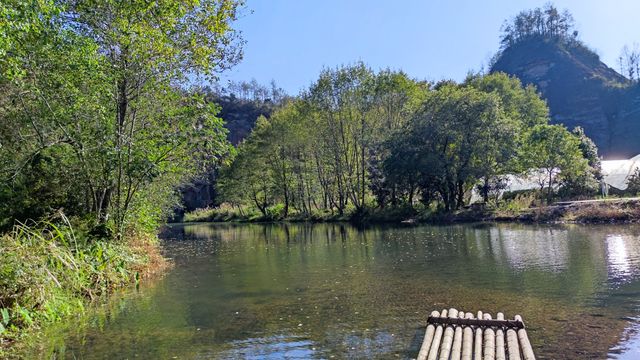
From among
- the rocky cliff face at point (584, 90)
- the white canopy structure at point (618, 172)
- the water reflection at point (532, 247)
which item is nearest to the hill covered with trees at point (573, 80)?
the rocky cliff face at point (584, 90)

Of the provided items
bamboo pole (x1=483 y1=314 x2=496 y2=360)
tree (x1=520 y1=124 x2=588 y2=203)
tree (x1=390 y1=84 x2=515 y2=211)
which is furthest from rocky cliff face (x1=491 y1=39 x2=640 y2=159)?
bamboo pole (x1=483 y1=314 x2=496 y2=360)

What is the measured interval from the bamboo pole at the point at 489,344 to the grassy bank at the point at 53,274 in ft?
30.1

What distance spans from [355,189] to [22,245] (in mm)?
51991

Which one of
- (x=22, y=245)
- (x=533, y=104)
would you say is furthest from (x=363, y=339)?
(x=533, y=104)

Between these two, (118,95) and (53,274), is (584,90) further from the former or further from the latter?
(53,274)

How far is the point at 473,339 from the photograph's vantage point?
9.13m

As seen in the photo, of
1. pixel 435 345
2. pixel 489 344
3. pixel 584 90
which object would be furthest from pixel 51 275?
pixel 584 90

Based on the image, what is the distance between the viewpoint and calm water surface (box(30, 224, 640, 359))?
33.1 ft

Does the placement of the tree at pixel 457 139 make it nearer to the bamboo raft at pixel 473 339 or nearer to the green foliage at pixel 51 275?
the green foliage at pixel 51 275

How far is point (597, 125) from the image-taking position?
130125 mm

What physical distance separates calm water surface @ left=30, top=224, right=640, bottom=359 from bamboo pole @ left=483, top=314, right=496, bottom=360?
0.96m

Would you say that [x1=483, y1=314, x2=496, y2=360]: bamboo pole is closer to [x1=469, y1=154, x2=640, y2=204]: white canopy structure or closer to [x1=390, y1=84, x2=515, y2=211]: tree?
[x1=390, y1=84, x2=515, y2=211]: tree

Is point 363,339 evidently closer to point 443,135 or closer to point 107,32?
point 107,32

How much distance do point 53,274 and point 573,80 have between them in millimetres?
157450
